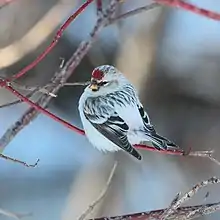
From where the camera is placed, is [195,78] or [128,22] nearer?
[128,22]

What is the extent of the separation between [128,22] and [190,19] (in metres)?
0.56

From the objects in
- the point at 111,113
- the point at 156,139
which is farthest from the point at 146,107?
the point at 156,139

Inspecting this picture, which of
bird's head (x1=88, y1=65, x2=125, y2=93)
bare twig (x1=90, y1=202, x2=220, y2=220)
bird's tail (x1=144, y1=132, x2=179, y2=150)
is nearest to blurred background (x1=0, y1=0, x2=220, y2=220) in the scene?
bird's head (x1=88, y1=65, x2=125, y2=93)

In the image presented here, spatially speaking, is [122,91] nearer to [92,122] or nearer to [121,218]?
[92,122]

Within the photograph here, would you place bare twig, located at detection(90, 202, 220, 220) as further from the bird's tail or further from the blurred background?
the blurred background

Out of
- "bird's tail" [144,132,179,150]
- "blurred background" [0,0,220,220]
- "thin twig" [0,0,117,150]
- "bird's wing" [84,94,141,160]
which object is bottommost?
"blurred background" [0,0,220,220]

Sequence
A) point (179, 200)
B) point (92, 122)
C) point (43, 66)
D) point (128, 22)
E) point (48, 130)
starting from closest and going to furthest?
point (179, 200)
point (92, 122)
point (128, 22)
point (43, 66)
point (48, 130)

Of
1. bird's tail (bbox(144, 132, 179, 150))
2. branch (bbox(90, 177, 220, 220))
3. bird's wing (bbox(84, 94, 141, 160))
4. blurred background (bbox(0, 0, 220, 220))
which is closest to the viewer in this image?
branch (bbox(90, 177, 220, 220))

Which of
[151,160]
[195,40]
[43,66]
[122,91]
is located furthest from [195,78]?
[122,91]

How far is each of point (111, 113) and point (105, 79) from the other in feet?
0.38

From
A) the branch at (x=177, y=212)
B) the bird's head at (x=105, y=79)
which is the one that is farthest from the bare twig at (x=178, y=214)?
the bird's head at (x=105, y=79)

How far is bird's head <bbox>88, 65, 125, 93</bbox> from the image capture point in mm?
1874

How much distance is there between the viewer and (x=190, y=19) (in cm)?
392

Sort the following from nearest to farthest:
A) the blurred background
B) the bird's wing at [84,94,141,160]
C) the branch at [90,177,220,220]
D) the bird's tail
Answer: the branch at [90,177,220,220] → the bird's tail → the bird's wing at [84,94,141,160] → the blurred background
